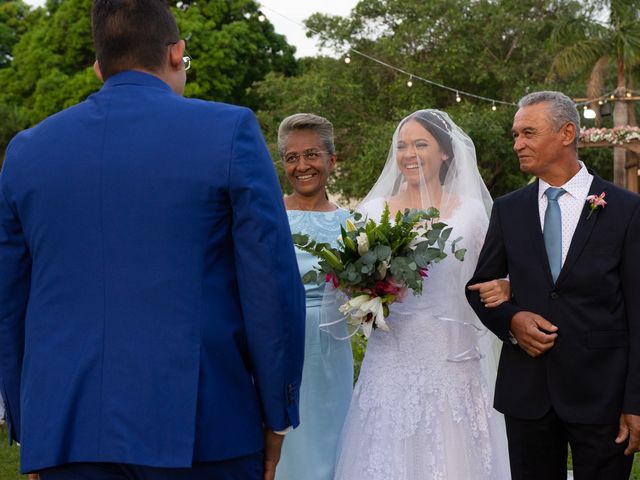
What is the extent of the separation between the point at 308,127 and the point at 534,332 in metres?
2.00

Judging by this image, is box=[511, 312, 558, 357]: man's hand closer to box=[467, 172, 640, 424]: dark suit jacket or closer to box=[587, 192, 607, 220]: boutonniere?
box=[467, 172, 640, 424]: dark suit jacket

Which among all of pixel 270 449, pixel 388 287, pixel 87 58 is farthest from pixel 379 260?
pixel 87 58

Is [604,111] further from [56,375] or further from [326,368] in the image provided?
[56,375]

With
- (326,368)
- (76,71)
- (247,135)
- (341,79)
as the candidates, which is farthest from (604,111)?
(247,135)

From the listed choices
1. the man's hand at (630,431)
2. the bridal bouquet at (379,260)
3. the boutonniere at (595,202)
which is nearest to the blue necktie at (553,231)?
the boutonniere at (595,202)

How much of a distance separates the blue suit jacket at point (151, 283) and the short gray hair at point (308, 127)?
2.65m

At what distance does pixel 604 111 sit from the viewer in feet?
76.1

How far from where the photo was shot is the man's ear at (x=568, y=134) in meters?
4.35

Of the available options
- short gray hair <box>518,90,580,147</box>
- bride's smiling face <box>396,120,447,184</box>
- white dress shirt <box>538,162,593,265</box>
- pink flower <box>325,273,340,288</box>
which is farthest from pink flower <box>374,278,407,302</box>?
short gray hair <box>518,90,580,147</box>

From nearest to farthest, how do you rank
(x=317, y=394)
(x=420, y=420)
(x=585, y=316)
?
(x=585, y=316)
(x=420, y=420)
(x=317, y=394)

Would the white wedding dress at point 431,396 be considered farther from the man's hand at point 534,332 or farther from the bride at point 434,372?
the man's hand at point 534,332

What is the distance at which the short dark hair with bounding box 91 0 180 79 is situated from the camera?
2.70 metres

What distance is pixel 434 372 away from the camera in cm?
506

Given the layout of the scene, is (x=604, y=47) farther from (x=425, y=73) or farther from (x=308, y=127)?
(x=308, y=127)
